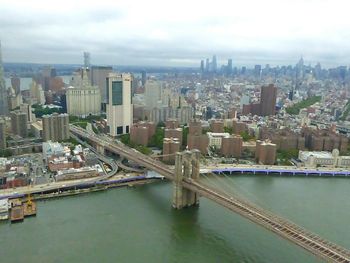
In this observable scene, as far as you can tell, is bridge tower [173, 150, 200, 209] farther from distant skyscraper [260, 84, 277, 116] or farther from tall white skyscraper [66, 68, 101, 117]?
distant skyscraper [260, 84, 277, 116]

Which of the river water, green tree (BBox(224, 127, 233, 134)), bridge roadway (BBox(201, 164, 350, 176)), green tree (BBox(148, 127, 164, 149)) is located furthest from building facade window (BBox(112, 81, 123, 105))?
the river water

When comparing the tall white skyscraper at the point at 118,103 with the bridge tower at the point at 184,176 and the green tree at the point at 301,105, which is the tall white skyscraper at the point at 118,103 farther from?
the green tree at the point at 301,105

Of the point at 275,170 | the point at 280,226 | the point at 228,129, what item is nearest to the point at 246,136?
the point at 228,129

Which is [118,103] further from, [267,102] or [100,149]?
[267,102]

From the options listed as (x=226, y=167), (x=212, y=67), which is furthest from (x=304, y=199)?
(x=212, y=67)

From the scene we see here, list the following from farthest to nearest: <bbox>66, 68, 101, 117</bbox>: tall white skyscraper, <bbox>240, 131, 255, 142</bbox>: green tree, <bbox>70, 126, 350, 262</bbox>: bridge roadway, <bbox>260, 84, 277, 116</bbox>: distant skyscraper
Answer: <bbox>260, 84, 277, 116</bbox>: distant skyscraper → <bbox>66, 68, 101, 117</bbox>: tall white skyscraper → <bbox>240, 131, 255, 142</bbox>: green tree → <bbox>70, 126, 350, 262</bbox>: bridge roadway
